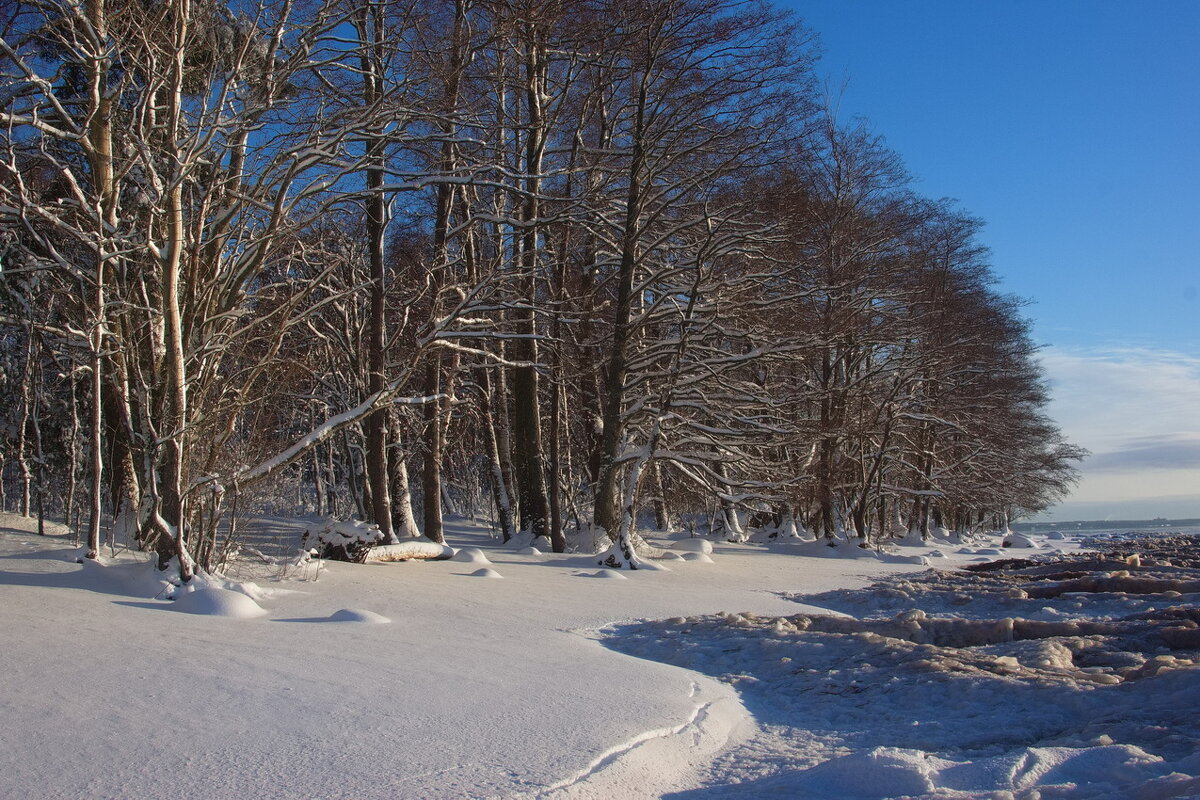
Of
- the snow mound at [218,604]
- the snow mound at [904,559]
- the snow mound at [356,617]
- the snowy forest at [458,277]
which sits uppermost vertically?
the snowy forest at [458,277]

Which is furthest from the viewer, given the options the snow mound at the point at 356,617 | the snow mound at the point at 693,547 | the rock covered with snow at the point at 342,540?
the snow mound at the point at 693,547

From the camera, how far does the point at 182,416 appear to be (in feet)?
23.5

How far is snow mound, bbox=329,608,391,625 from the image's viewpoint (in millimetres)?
5977

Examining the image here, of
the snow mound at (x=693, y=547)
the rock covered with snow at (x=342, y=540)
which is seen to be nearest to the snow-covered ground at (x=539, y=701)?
the rock covered with snow at (x=342, y=540)

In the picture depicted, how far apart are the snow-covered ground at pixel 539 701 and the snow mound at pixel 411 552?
10.6 feet

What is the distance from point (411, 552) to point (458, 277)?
6.36 meters

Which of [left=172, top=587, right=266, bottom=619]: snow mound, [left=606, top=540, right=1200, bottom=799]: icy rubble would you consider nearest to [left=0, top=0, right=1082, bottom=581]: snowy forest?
[left=172, top=587, right=266, bottom=619]: snow mound

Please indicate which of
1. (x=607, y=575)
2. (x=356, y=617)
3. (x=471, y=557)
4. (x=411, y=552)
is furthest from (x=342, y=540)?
(x=356, y=617)

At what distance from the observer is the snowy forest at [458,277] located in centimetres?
775

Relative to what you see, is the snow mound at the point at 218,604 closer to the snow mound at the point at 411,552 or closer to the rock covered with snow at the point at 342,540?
the rock covered with snow at the point at 342,540

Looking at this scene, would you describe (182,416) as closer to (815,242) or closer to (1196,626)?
(1196,626)

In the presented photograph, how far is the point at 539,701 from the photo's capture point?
162 inches

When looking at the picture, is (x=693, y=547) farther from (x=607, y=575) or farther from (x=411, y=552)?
(x=411, y=552)

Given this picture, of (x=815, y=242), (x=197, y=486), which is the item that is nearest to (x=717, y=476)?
(x=815, y=242)
